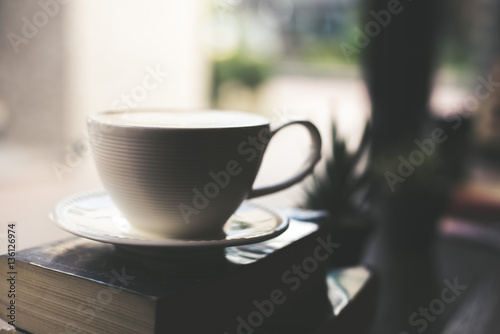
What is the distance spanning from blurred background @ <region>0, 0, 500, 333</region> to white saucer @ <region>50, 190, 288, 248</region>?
0.11 m

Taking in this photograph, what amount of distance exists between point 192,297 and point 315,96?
7.55m

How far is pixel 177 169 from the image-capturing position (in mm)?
415

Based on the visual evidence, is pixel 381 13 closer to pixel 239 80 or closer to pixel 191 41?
pixel 191 41

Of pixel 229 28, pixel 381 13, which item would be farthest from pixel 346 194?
pixel 229 28
